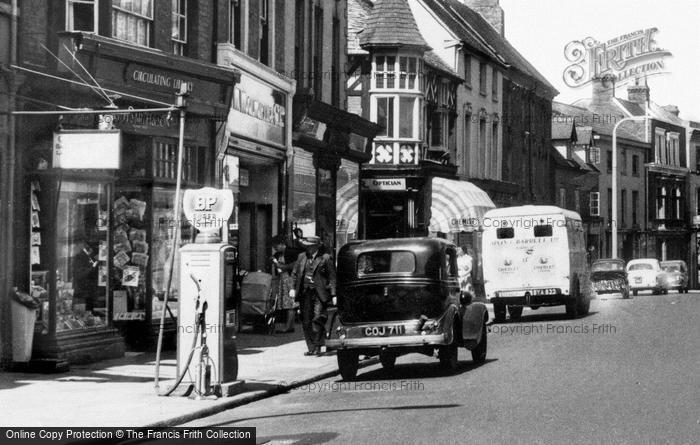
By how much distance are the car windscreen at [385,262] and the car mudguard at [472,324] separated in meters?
1.12

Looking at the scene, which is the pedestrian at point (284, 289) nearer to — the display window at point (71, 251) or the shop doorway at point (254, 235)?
the shop doorway at point (254, 235)

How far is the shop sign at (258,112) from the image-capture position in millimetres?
21281

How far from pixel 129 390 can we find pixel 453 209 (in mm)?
27435

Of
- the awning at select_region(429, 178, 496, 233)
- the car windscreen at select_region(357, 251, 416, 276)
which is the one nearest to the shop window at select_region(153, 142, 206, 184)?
the car windscreen at select_region(357, 251, 416, 276)

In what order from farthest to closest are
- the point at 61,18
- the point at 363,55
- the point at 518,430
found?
the point at 363,55 → the point at 61,18 → the point at 518,430

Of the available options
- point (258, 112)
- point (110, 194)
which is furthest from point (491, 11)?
point (110, 194)

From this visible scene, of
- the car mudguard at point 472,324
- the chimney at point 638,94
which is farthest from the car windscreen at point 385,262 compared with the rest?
the chimney at point 638,94

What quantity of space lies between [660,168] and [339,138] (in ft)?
175

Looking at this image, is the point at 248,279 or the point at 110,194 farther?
the point at 248,279

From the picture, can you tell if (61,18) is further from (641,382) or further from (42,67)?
(641,382)

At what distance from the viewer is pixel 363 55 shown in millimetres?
38375

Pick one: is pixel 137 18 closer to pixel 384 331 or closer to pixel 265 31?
pixel 265 31

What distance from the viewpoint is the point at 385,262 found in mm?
16062

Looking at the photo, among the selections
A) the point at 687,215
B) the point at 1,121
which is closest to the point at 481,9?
the point at 687,215
